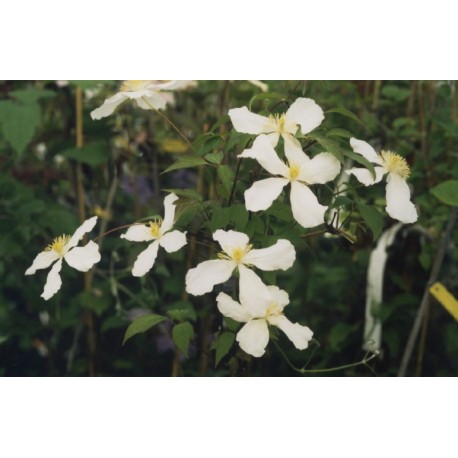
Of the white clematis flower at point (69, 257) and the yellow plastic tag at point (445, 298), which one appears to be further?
the yellow plastic tag at point (445, 298)

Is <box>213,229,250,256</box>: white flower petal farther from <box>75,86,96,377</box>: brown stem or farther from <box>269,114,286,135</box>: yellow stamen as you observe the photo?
<box>75,86,96,377</box>: brown stem

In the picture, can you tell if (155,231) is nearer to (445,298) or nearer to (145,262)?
(145,262)

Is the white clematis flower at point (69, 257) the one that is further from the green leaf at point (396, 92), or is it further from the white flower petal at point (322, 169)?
the green leaf at point (396, 92)

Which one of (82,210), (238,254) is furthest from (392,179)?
(82,210)

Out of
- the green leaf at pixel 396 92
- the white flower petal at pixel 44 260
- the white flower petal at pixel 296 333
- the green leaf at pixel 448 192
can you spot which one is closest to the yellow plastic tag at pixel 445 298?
the green leaf at pixel 448 192

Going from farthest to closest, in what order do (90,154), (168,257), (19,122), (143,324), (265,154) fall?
(168,257)
(90,154)
(19,122)
(143,324)
(265,154)

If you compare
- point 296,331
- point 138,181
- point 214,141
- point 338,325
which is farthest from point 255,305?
point 138,181
